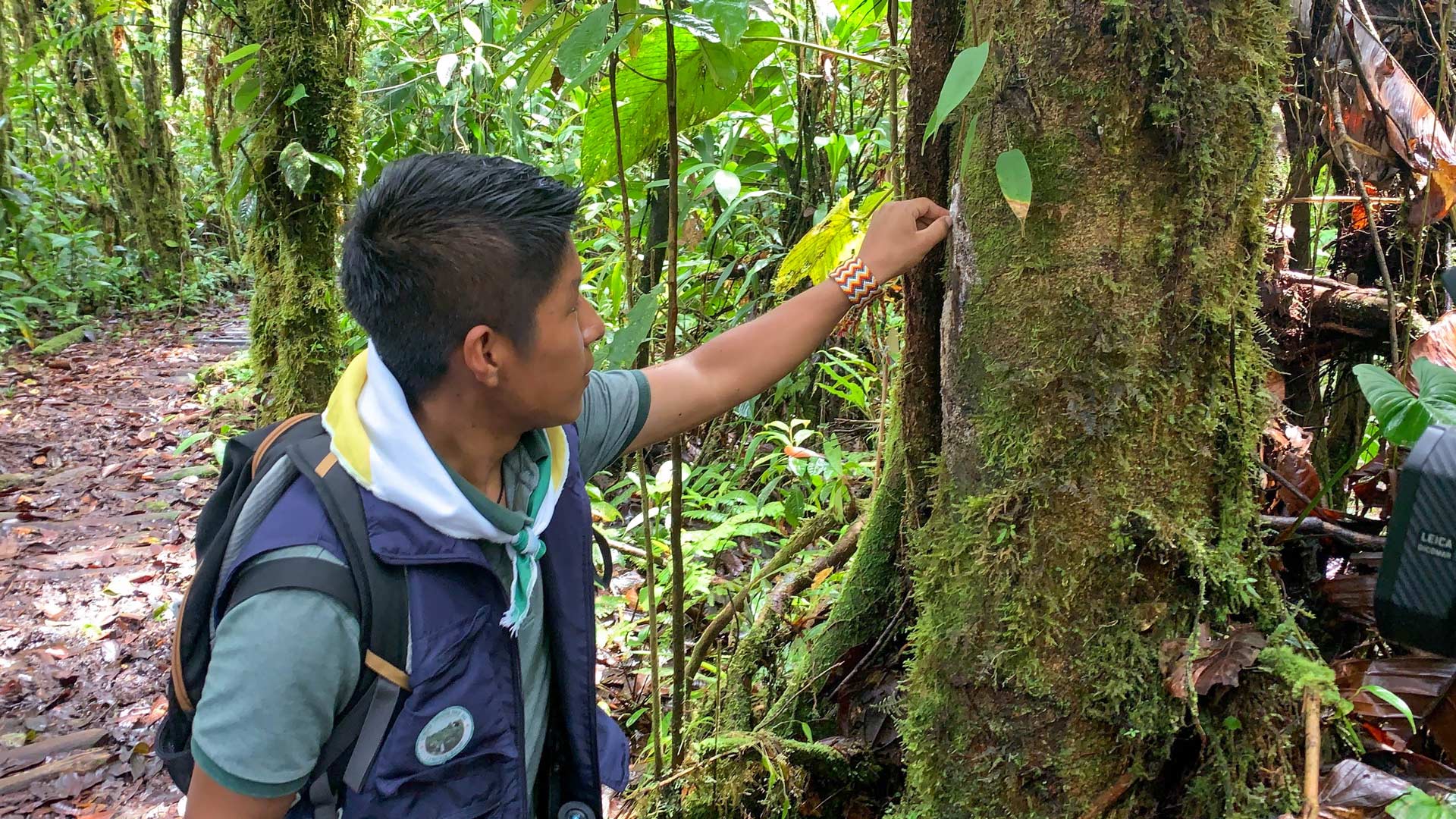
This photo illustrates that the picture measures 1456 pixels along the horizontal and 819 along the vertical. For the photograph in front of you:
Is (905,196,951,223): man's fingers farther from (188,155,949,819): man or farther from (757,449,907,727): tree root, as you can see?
(188,155,949,819): man

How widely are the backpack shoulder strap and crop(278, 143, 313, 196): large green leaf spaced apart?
125 inches

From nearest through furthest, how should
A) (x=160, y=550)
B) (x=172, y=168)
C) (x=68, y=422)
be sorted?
(x=160, y=550), (x=68, y=422), (x=172, y=168)

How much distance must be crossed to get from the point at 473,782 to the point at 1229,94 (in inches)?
66.1

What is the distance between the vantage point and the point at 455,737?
152 cm

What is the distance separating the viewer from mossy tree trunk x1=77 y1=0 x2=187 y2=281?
10.5 m

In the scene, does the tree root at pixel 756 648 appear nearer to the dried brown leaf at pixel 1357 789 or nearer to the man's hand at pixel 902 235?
the man's hand at pixel 902 235

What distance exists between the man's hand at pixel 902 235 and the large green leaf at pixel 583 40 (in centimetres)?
67

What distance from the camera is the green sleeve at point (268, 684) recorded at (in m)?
1.33

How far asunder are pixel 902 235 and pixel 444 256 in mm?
943

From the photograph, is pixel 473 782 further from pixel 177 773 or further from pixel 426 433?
pixel 426 433

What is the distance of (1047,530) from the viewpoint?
166 cm

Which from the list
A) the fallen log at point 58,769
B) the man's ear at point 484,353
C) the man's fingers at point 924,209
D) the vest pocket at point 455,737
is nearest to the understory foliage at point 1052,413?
the man's fingers at point 924,209

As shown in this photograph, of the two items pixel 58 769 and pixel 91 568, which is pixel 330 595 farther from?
pixel 91 568

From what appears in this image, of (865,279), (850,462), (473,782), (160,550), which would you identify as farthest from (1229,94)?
(160,550)
